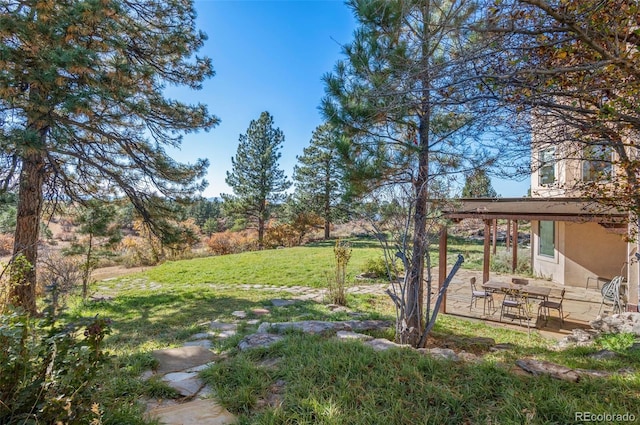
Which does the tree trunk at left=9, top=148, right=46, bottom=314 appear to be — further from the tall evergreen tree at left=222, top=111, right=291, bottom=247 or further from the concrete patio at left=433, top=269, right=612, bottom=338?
the tall evergreen tree at left=222, top=111, right=291, bottom=247

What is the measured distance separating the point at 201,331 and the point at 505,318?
5918mm

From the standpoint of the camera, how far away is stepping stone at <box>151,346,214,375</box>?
2.91 metres

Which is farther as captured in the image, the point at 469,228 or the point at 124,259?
the point at 124,259

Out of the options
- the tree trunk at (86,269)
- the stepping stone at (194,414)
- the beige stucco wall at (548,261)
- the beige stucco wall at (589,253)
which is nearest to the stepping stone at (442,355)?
the stepping stone at (194,414)

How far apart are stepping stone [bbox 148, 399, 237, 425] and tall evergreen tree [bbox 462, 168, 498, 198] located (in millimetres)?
4391

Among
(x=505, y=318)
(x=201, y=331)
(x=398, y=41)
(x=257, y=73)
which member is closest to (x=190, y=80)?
(x=257, y=73)

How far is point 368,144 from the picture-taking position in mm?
4812

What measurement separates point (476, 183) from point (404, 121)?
1617mm

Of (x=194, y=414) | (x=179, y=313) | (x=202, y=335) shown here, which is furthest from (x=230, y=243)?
(x=194, y=414)

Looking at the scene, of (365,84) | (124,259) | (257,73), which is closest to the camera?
(365,84)

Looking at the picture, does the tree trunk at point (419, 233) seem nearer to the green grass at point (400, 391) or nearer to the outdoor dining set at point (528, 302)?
the green grass at point (400, 391)

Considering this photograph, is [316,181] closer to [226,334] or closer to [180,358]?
[226,334]

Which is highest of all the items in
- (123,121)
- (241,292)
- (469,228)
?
(123,121)

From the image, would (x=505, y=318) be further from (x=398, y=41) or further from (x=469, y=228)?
(x=398, y=41)
